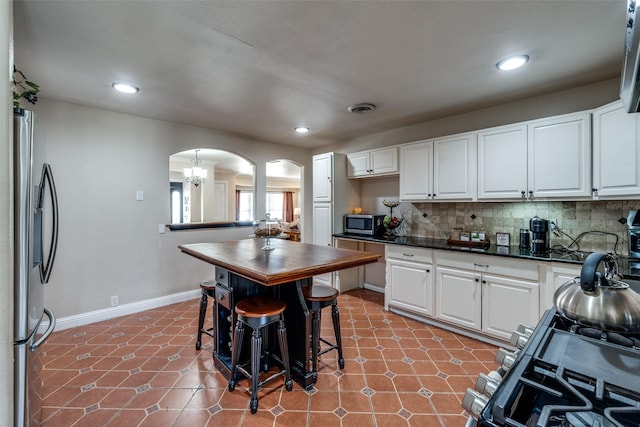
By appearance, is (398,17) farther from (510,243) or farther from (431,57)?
(510,243)

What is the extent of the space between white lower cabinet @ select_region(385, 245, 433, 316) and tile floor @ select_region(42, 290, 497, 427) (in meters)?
0.27

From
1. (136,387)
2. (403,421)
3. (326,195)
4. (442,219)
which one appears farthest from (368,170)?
(136,387)

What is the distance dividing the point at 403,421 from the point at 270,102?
9.53ft

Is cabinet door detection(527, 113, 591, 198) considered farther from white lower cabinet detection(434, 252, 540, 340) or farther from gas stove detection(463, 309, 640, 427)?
gas stove detection(463, 309, 640, 427)

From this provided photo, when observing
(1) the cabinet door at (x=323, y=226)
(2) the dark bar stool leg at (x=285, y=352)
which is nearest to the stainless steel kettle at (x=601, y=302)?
(2) the dark bar stool leg at (x=285, y=352)

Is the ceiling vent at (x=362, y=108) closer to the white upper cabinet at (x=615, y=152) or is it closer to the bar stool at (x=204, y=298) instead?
the white upper cabinet at (x=615, y=152)

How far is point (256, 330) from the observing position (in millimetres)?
1843

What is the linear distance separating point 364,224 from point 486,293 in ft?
5.71

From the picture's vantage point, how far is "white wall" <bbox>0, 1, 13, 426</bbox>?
1043 mm

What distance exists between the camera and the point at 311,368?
213 centimetres

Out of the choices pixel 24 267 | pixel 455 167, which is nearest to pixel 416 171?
pixel 455 167

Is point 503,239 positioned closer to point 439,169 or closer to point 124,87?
point 439,169

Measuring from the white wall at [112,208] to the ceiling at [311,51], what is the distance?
1.14 ft

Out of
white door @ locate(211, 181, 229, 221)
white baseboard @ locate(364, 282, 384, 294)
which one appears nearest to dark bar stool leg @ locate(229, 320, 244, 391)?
white baseboard @ locate(364, 282, 384, 294)
